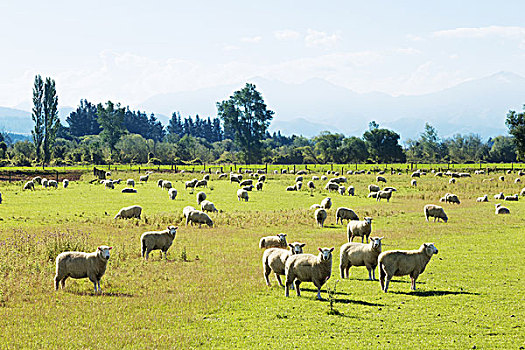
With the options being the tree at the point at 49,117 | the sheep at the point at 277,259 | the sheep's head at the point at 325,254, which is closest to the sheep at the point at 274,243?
the sheep at the point at 277,259

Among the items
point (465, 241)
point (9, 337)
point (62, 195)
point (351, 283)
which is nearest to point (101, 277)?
point (9, 337)

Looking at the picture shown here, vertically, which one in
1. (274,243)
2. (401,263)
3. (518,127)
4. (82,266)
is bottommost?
(274,243)

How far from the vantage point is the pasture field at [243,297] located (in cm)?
1066

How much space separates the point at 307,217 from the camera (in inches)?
1277

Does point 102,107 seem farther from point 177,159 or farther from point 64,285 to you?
point 64,285

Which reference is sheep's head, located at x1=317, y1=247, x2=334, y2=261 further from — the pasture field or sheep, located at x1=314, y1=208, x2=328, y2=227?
sheep, located at x1=314, y1=208, x2=328, y2=227

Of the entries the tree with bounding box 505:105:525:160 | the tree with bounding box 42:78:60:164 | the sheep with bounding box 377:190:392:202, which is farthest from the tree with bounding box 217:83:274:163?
the sheep with bounding box 377:190:392:202

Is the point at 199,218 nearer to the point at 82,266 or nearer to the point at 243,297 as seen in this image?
the point at 82,266

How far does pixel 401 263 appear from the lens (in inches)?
570

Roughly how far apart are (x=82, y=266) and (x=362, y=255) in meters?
8.36

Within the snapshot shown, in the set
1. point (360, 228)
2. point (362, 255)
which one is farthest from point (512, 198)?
point (362, 255)

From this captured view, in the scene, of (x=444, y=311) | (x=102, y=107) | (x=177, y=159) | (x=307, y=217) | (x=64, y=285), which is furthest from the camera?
(x=102, y=107)

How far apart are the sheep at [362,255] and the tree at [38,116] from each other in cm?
9594

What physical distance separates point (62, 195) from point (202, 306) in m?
37.5
